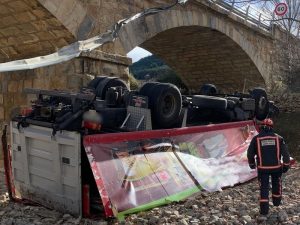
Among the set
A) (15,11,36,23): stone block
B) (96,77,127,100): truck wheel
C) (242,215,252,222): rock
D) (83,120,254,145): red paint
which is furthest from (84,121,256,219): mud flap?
(15,11,36,23): stone block

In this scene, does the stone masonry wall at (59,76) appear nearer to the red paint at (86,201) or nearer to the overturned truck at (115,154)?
the overturned truck at (115,154)

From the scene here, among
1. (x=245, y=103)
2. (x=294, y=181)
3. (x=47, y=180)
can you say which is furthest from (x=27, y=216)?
(x=245, y=103)

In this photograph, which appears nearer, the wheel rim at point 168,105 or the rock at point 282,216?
the rock at point 282,216

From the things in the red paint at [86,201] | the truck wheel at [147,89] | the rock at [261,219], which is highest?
the truck wheel at [147,89]

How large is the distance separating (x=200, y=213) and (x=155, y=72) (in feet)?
103

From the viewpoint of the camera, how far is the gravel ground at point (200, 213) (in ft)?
16.9

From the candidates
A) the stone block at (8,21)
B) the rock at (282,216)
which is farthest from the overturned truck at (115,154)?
the stone block at (8,21)

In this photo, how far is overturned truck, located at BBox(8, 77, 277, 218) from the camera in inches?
206

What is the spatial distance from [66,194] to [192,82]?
72.5 feet

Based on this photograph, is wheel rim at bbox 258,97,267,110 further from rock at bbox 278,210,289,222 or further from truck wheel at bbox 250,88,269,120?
rock at bbox 278,210,289,222

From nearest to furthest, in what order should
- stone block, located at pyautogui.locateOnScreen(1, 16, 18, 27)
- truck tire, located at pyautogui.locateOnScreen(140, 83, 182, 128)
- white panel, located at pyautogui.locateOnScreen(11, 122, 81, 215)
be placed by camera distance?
1. white panel, located at pyautogui.locateOnScreen(11, 122, 81, 215)
2. truck tire, located at pyautogui.locateOnScreen(140, 83, 182, 128)
3. stone block, located at pyautogui.locateOnScreen(1, 16, 18, 27)

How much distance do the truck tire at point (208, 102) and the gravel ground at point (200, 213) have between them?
2.29 m

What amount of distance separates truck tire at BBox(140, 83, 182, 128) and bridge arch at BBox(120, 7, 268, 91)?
19.0ft

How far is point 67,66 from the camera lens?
32.9ft
